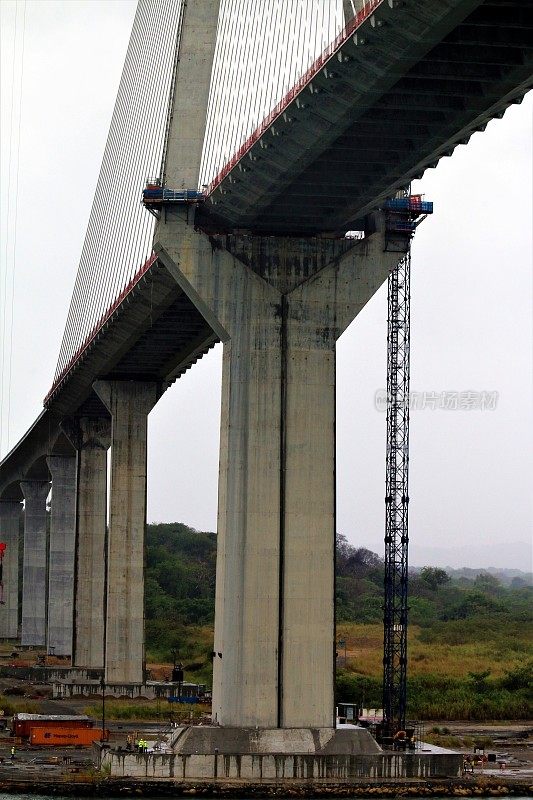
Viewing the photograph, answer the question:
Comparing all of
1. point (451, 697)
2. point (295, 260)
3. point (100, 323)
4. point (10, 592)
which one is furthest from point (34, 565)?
point (295, 260)

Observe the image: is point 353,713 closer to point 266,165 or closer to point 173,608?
point 266,165

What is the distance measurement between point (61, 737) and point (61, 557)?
52582mm

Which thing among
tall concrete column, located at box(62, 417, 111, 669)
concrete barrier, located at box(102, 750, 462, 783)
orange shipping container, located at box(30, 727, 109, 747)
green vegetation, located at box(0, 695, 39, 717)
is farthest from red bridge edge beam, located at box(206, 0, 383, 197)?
tall concrete column, located at box(62, 417, 111, 669)

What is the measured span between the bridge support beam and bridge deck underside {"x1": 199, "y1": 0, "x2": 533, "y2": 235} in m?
1.70

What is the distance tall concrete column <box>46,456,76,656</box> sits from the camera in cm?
11500

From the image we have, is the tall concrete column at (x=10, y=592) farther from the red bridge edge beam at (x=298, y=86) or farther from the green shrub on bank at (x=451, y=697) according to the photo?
the red bridge edge beam at (x=298, y=86)

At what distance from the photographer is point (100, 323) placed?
73750mm

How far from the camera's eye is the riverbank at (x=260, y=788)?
50.2m

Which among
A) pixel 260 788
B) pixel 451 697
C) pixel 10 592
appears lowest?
pixel 260 788

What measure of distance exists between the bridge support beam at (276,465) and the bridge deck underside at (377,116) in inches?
67.0

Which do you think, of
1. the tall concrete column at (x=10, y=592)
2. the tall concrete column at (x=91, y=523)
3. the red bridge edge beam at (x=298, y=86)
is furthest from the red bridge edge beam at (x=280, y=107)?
the tall concrete column at (x=10, y=592)

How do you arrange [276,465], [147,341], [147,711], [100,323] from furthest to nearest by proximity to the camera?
[147,341]
[147,711]
[100,323]
[276,465]

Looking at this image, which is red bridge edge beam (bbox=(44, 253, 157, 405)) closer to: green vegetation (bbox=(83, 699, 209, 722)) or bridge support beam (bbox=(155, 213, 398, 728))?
bridge support beam (bbox=(155, 213, 398, 728))

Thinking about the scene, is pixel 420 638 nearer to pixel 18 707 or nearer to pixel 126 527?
pixel 126 527
